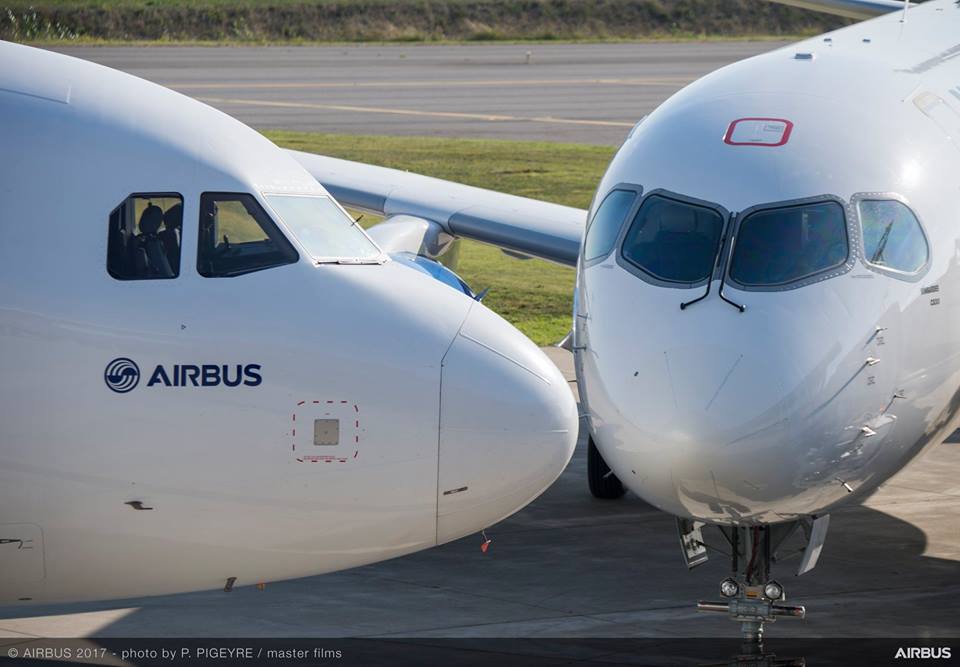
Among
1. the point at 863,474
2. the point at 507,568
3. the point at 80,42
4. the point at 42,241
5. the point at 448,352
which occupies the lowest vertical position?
the point at 507,568

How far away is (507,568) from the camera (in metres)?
14.8

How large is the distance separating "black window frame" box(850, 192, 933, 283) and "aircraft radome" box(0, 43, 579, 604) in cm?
289

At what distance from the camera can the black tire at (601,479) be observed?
17375mm

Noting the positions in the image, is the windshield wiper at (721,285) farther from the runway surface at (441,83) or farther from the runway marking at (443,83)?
the runway marking at (443,83)

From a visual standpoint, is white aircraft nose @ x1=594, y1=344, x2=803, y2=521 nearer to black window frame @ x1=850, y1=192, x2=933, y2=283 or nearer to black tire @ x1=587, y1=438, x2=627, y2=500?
black window frame @ x1=850, y1=192, x2=933, y2=283

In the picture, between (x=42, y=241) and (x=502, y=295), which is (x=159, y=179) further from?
(x=502, y=295)

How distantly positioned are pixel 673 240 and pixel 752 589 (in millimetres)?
2575

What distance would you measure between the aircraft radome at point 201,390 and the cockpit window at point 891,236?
3022 mm

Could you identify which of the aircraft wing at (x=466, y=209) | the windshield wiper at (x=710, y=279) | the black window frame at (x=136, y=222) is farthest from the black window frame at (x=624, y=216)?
the aircraft wing at (x=466, y=209)

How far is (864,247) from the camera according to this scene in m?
11.6

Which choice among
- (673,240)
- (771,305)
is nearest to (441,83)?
(673,240)

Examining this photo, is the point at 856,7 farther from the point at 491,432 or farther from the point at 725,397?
the point at 491,432

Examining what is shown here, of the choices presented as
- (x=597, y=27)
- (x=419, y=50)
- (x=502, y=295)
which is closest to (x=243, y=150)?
(x=502, y=295)

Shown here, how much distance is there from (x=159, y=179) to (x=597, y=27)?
89.2 m
